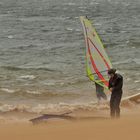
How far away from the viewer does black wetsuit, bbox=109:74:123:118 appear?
969 cm

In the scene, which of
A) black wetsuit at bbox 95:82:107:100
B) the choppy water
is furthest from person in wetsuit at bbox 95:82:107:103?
the choppy water

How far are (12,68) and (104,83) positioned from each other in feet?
23.7

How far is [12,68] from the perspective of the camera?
64.8 feet

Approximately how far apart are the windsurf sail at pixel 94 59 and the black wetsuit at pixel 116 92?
11.5ft

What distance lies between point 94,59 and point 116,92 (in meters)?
4.08

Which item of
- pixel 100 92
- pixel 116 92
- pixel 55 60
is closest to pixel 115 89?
pixel 116 92

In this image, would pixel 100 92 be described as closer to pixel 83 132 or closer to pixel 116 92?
pixel 116 92

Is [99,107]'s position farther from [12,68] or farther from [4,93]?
[12,68]

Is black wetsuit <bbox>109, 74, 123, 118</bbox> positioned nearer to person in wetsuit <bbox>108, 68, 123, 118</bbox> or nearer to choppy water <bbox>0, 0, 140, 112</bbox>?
person in wetsuit <bbox>108, 68, 123, 118</bbox>

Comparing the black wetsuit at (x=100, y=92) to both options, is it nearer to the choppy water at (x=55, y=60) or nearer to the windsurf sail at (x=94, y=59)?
the windsurf sail at (x=94, y=59)

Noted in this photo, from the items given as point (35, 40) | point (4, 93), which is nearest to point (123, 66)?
point (4, 93)

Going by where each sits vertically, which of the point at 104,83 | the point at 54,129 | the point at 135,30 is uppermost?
the point at 54,129

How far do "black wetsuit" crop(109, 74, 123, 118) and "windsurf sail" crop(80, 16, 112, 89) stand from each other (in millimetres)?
3493

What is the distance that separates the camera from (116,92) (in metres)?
9.77
